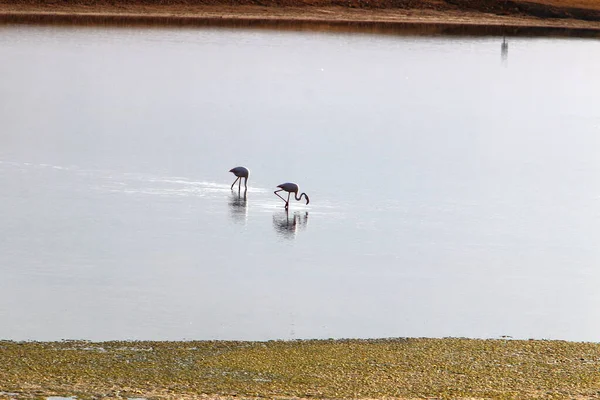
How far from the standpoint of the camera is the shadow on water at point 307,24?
41.6 meters

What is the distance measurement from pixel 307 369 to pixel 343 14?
40465mm

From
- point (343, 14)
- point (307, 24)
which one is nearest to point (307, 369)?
point (307, 24)

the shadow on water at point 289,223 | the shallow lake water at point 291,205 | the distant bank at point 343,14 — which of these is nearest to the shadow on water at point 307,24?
the distant bank at point 343,14

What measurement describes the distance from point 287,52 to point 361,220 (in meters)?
21.6

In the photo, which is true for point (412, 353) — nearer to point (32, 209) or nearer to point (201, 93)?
point (32, 209)

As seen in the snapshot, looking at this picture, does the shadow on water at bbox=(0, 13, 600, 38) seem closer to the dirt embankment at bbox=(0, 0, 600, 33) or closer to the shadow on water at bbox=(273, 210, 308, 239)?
the dirt embankment at bbox=(0, 0, 600, 33)

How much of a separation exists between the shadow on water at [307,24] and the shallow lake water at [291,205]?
10249 mm

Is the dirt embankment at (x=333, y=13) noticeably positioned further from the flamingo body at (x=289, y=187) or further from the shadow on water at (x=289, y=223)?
the shadow on water at (x=289, y=223)

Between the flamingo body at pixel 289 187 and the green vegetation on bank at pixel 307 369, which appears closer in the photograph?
the green vegetation on bank at pixel 307 369

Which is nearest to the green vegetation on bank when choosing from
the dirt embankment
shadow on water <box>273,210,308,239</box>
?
shadow on water <box>273,210,308,239</box>

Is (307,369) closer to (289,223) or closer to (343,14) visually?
(289,223)

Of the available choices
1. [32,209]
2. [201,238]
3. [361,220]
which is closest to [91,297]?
[201,238]

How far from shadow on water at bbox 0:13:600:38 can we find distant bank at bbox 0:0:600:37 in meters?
0.04

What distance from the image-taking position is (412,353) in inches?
371
